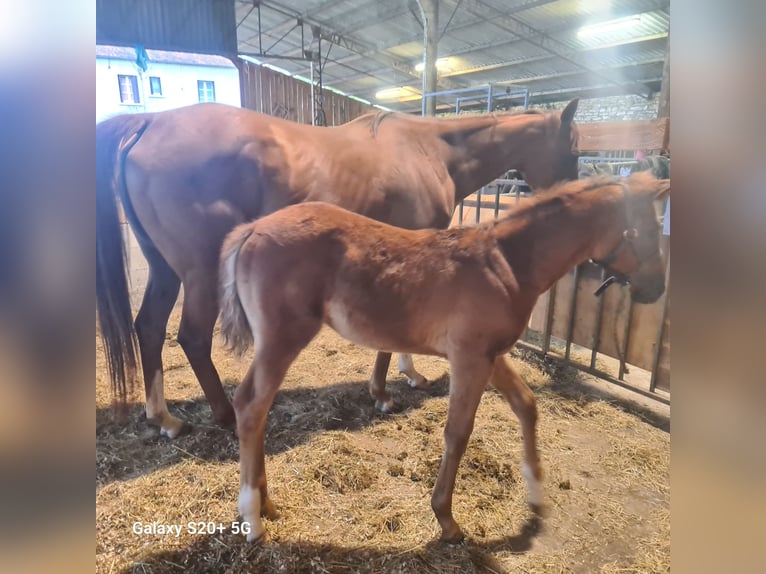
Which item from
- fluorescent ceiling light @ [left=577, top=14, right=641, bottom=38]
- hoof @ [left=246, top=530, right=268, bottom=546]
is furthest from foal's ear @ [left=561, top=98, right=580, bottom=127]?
hoof @ [left=246, top=530, right=268, bottom=546]

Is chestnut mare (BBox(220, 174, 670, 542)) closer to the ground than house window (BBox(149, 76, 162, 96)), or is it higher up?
closer to the ground

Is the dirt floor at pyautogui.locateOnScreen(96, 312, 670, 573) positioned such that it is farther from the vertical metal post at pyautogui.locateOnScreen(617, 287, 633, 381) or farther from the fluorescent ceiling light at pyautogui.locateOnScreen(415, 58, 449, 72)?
the fluorescent ceiling light at pyautogui.locateOnScreen(415, 58, 449, 72)

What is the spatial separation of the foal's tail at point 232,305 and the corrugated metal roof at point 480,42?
29.2 inches

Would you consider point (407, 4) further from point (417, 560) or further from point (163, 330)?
point (417, 560)

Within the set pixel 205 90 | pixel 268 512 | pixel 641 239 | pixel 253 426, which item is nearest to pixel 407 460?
pixel 268 512

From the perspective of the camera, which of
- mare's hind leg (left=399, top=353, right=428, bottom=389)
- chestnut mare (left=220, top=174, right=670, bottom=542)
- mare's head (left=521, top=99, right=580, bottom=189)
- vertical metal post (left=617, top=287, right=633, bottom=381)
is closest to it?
chestnut mare (left=220, top=174, right=670, bottom=542)

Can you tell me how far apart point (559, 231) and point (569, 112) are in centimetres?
62

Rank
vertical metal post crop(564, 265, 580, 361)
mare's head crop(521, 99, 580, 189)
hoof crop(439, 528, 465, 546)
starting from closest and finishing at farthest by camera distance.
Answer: hoof crop(439, 528, 465, 546)
mare's head crop(521, 99, 580, 189)
vertical metal post crop(564, 265, 580, 361)

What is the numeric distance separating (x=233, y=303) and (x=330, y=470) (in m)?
0.86

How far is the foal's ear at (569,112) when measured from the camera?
1.71 metres

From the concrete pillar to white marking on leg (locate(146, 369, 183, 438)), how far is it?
1705mm

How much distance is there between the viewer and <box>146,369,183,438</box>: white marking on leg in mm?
1888

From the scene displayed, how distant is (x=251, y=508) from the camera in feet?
5.08

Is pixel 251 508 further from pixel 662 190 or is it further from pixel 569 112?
pixel 569 112
